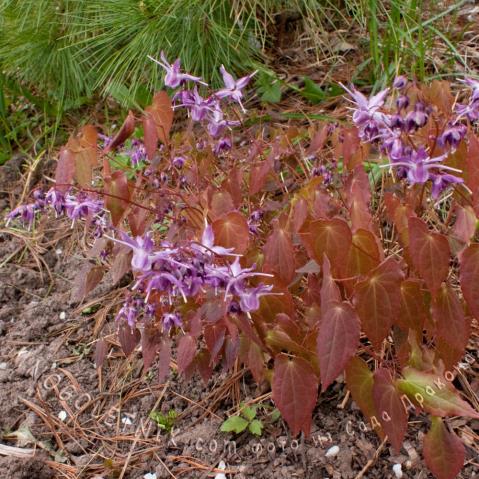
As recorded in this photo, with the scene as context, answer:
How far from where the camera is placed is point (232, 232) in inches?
37.8

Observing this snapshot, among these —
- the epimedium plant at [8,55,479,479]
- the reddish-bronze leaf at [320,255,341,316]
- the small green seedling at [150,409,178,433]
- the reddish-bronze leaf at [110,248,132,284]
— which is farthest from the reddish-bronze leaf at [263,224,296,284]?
the small green seedling at [150,409,178,433]

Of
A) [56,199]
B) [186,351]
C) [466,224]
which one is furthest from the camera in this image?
[186,351]

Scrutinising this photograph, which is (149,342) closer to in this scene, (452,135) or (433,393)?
(433,393)

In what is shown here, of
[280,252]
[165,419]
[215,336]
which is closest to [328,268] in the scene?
[280,252]

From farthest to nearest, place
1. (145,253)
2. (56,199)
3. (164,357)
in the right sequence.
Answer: (164,357)
(56,199)
(145,253)

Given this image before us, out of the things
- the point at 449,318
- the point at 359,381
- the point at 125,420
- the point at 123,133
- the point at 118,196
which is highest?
the point at 123,133

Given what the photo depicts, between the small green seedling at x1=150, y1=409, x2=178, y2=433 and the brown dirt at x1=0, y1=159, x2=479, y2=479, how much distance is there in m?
0.01

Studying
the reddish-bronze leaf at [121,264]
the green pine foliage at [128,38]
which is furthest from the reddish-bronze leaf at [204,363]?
the green pine foliage at [128,38]

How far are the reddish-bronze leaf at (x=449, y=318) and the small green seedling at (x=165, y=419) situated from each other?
70 cm

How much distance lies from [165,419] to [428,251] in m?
0.79

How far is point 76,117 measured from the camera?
2.79m

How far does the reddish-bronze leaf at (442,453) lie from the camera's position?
0.99 m

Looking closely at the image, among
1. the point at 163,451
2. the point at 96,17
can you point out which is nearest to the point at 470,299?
the point at 163,451

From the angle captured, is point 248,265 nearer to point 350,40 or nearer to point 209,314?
point 209,314
